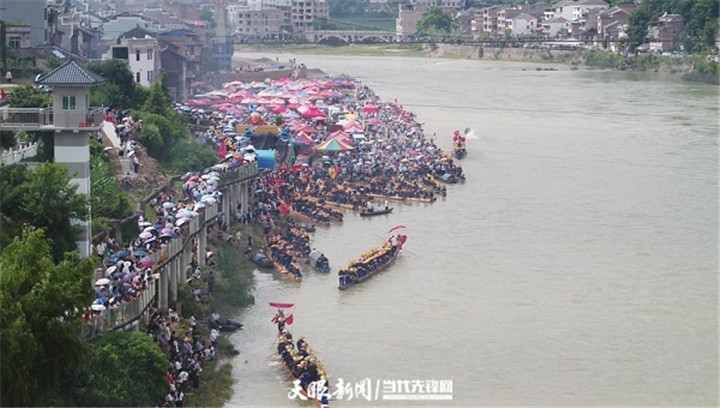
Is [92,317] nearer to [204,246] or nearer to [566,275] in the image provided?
[204,246]

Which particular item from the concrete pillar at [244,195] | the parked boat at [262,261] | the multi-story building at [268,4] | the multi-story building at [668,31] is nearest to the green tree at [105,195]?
the parked boat at [262,261]

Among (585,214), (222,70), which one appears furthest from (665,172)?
(222,70)

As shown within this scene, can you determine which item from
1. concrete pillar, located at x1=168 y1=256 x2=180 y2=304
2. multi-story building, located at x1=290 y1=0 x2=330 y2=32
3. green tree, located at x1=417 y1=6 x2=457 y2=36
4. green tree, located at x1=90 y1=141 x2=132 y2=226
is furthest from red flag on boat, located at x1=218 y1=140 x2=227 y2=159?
multi-story building, located at x1=290 y1=0 x2=330 y2=32

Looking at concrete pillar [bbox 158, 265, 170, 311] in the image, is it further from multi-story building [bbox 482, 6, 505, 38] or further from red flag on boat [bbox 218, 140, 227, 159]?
multi-story building [bbox 482, 6, 505, 38]

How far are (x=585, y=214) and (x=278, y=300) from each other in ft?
30.1

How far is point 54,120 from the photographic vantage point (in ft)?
46.8

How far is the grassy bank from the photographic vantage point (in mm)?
13641

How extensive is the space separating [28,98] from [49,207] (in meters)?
5.74

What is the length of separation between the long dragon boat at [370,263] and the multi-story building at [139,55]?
1267cm

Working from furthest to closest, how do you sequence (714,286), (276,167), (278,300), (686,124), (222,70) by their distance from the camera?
(222,70) → (686,124) → (276,167) → (714,286) → (278,300)

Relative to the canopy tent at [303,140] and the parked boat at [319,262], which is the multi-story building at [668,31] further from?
the parked boat at [319,262]

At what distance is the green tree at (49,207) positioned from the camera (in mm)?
13578

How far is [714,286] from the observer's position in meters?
19.3

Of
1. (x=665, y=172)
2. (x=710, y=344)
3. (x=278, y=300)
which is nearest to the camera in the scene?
(x=710, y=344)
